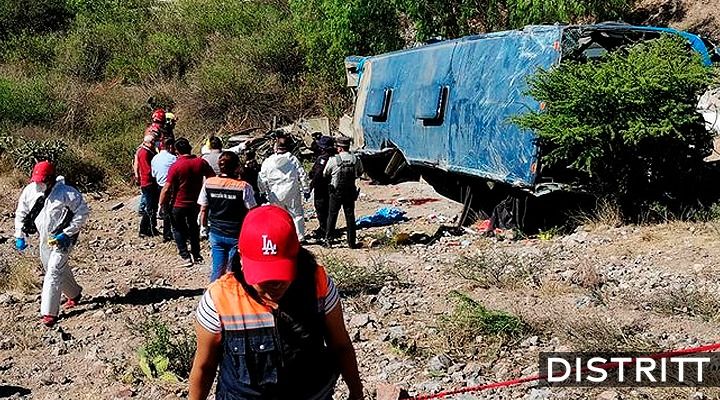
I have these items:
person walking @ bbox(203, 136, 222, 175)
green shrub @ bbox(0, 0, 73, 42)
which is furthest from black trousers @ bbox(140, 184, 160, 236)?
green shrub @ bbox(0, 0, 73, 42)

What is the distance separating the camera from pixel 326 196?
10078mm

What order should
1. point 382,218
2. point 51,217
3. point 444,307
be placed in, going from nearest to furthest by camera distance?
1. point 51,217
2. point 444,307
3. point 382,218

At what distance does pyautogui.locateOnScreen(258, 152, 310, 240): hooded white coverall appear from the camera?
31.4ft

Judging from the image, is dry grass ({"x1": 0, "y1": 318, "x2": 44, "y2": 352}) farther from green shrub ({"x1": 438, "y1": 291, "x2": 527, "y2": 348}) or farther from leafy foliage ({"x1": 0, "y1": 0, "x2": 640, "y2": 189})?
leafy foliage ({"x1": 0, "y1": 0, "x2": 640, "y2": 189})

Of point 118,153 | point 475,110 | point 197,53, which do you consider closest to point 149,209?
point 475,110

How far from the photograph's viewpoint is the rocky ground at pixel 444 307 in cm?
578

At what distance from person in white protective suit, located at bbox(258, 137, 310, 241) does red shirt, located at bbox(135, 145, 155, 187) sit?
5.02ft

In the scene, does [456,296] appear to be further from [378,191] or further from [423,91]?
[378,191]

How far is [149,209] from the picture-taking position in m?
10.6

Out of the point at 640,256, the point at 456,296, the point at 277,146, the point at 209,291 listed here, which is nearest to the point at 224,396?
the point at 209,291

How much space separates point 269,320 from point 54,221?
470 centimetres

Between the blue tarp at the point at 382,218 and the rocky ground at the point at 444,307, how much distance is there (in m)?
0.85

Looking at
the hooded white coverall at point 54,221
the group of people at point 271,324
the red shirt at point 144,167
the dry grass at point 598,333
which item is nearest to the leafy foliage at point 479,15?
the red shirt at point 144,167

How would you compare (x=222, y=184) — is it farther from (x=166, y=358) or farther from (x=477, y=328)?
(x=477, y=328)
